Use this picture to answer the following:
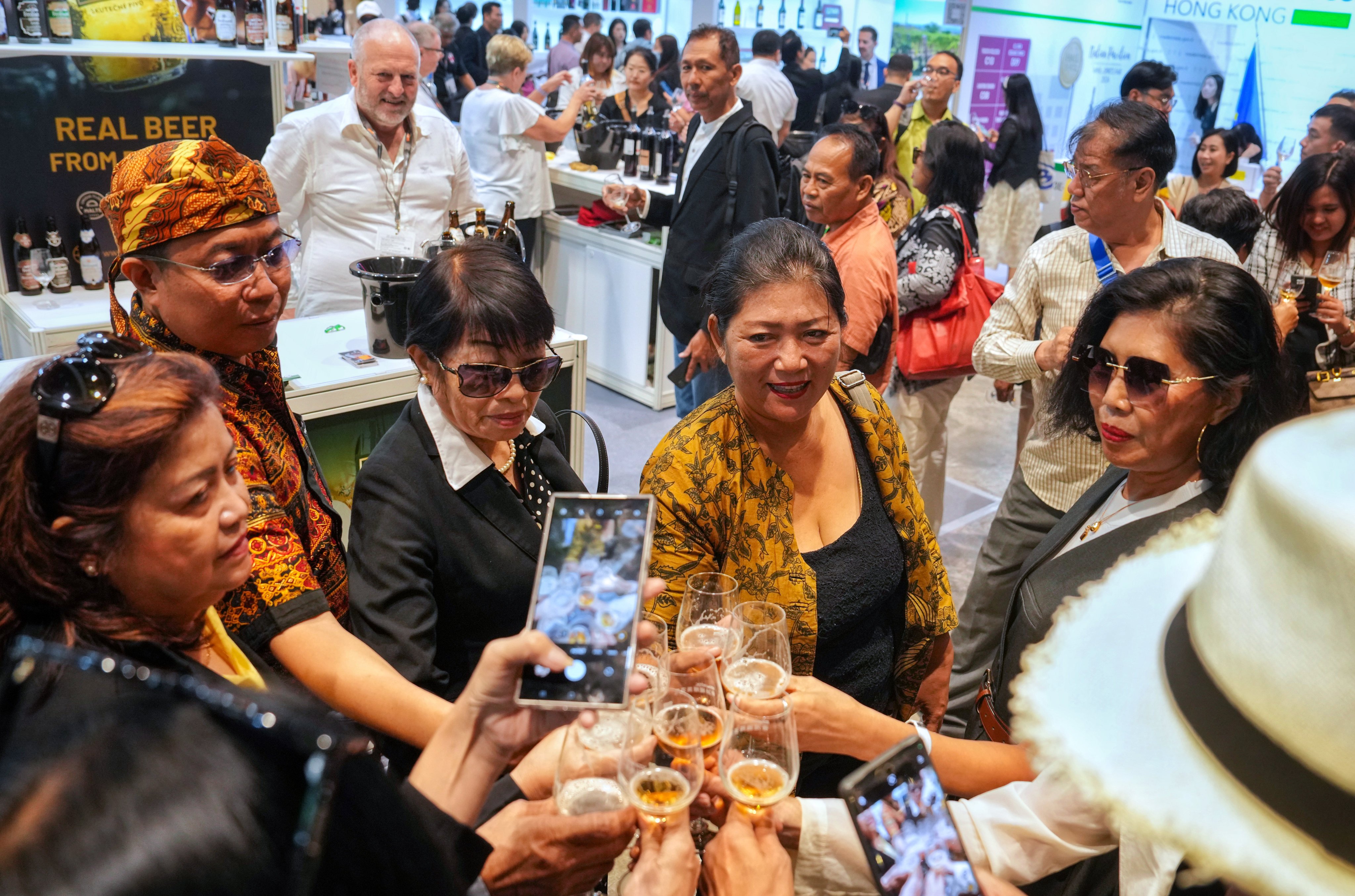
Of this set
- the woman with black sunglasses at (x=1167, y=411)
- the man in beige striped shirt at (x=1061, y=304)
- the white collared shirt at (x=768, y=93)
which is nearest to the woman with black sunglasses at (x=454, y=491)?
the woman with black sunglasses at (x=1167, y=411)

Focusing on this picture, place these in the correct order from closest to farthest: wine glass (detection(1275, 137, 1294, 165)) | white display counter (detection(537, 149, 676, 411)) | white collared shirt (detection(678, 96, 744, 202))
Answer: white collared shirt (detection(678, 96, 744, 202)) < white display counter (detection(537, 149, 676, 411)) < wine glass (detection(1275, 137, 1294, 165))

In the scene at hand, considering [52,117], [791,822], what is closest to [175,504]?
[791,822]

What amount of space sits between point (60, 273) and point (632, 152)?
3819mm

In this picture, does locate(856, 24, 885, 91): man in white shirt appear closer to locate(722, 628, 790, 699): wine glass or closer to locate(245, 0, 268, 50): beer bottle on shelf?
locate(245, 0, 268, 50): beer bottle on shelf

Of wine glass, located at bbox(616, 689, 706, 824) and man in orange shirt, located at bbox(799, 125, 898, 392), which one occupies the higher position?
man in orange shirt, located at bbox(799, 125, 898, 392)

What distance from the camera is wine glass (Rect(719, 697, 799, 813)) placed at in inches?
56.6

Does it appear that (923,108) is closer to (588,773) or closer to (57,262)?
(57,262)

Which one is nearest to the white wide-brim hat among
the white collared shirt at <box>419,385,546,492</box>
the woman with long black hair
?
the white collared shirt at <box>419,385,546,492</box>

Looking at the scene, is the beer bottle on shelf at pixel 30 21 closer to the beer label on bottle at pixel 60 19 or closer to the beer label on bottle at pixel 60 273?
the beer label on bottle at pixel 60 19

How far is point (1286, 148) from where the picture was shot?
8.55m

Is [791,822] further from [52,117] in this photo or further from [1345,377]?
[52,117]

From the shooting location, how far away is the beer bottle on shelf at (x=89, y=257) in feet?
12.9

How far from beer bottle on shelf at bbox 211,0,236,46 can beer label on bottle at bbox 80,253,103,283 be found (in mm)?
1034

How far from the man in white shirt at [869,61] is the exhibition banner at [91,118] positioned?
8.57 metres
